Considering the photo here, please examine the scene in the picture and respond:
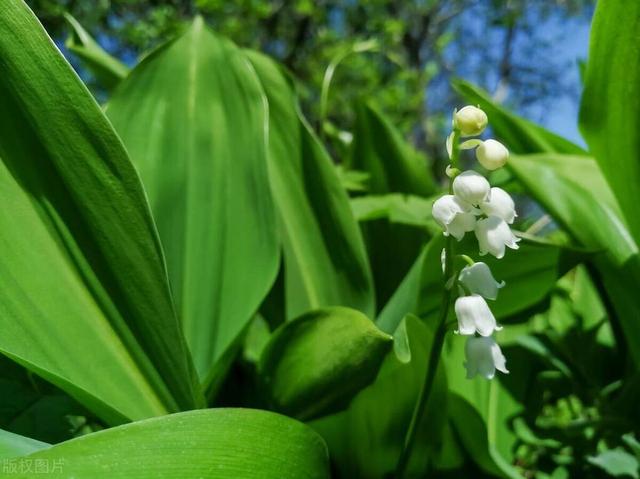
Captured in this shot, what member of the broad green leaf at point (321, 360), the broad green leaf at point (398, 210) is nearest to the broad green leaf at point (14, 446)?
the broad green leaf at point (321, 360)

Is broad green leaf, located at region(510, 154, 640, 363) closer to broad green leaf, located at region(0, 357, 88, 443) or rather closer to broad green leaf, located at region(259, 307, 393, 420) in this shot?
broad green leaf, located at region(259, 307, 393, 420)

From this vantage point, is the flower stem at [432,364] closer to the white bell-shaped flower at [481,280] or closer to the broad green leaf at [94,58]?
the white bell-shaped flower at [481,280]

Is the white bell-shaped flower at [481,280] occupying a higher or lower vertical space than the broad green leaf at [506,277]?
higher

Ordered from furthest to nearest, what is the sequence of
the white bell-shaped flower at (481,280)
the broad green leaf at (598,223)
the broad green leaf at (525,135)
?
the broad green leaf at (525,135), the broad green leaf at (598,223), the white bell-shaped flower at (481,280)

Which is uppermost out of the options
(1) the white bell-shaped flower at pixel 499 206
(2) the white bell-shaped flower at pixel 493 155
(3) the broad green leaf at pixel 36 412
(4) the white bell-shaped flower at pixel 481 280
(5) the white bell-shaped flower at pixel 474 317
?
(2) the white bell-shaped flower at pixel 493 155

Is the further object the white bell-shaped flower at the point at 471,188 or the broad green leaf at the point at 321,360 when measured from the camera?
the broad green leaf at the point at 321,360

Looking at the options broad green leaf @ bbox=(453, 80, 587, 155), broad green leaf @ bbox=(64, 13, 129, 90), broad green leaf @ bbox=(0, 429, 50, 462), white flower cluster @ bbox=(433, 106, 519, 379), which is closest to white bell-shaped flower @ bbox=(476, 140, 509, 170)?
white flower cluster @ bbox=(433, 106, 519, 379)

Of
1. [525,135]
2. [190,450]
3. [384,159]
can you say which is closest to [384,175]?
[384,159]
